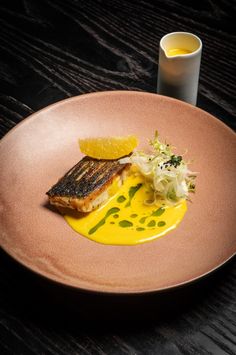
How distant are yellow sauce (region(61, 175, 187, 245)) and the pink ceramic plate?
4 cm

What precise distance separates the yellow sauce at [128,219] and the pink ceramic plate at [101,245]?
4 centimetres

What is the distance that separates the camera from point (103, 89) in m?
3.45

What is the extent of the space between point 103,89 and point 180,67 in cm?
54

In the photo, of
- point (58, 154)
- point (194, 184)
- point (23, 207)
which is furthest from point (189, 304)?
point (58, 154)

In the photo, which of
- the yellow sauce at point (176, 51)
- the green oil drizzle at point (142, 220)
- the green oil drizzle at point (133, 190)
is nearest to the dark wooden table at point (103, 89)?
the yellow sauce at point (176, 51)

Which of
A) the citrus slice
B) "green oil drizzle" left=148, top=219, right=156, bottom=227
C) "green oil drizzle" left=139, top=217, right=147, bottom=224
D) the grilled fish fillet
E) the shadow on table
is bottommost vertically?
the shadow on table

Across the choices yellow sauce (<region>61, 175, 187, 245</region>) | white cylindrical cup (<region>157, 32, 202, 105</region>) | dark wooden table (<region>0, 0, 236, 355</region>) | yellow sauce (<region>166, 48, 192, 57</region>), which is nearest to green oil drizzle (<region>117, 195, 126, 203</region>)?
yellow sauce (<region>61, 175, 187, 245</region>)

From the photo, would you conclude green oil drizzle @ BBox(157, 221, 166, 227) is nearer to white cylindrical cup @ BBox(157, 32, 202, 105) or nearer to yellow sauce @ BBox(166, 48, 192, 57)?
white cylindrical cup @ BBox(157, 32, 202, 105)

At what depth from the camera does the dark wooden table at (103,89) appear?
7.29 ft

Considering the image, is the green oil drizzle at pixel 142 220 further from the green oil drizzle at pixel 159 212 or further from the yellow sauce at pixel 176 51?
the yellow sauce at pixel 176 51

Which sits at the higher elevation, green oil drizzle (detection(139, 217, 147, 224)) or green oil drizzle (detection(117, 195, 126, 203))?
green oil drizzle (detection(139, 217, 147, 224))

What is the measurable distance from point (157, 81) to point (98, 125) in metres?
0.52

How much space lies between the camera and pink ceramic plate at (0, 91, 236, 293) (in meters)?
2.33

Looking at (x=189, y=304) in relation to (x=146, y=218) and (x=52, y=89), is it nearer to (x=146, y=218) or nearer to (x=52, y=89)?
(x=146, y=218)
